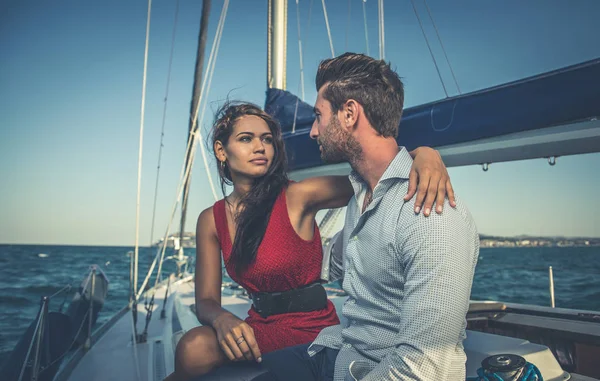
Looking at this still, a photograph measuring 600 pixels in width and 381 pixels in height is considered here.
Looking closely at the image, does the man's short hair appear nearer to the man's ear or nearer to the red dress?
the man's ear

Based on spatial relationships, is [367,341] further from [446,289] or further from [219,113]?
[219,113]

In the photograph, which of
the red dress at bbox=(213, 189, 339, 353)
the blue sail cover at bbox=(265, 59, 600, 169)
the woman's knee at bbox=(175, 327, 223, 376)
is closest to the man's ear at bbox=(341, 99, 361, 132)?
the red dress at bbox=(213, 189, 339, 353)

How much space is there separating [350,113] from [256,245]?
0.73 meters

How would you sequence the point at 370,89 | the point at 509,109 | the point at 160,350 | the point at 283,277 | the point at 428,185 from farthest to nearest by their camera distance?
1. the point at 160,350
2. the point at 509,109
3. the point at 283,277
4. the point at 370,89
5. the point at 428,185

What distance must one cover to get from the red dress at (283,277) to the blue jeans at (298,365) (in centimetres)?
14

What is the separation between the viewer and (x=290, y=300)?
1.75 m

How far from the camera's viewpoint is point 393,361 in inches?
41.6

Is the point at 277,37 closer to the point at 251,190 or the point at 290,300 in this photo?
the point at 251,190

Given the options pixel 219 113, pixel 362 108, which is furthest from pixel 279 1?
pixel 362 108

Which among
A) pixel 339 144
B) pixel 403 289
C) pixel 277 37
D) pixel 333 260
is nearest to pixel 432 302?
pixel 403 289

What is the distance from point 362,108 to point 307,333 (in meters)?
0.95

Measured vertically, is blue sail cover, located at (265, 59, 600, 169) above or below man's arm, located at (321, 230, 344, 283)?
above

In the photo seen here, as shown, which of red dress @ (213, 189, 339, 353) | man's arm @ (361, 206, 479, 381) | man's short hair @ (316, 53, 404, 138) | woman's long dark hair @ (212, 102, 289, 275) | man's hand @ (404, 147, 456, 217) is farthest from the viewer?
woman's long dark hair @ (212, 102, 289, 275)

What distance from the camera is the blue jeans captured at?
1.44 metres
